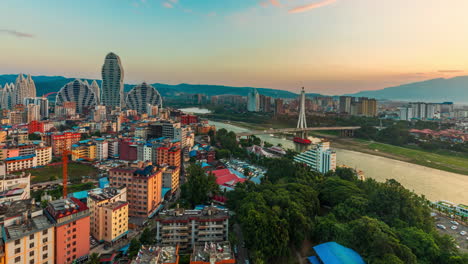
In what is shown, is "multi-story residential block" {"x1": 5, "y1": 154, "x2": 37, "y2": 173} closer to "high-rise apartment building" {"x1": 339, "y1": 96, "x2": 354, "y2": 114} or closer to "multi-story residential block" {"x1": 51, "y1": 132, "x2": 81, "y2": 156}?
"multi-story residential block" {"x1": 51, "y1": 132, "x2": 81, "y2": 156}

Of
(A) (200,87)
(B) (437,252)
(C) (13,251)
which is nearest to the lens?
(C) (13,251)

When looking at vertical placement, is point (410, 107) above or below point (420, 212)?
above

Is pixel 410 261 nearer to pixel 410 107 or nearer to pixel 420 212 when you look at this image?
pixel 420 212

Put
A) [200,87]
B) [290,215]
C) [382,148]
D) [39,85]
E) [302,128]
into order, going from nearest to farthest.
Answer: [290,215] < [382,148] < [302,128] < [39,85] < [200,87]

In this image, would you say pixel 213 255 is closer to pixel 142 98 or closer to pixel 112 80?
pixel 142 98

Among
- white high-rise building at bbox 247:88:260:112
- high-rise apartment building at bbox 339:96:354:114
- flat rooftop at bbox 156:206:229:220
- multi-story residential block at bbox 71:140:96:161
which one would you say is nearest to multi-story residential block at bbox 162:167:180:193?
flat rooftop at bbox 156:206:229:220

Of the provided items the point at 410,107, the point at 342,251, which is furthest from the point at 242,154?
the point at 410,107

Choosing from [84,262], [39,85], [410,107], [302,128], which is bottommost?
[84,262]

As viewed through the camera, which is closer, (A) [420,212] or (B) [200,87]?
(A) [420,212]

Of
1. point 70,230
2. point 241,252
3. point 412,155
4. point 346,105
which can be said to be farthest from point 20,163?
point 346,105
